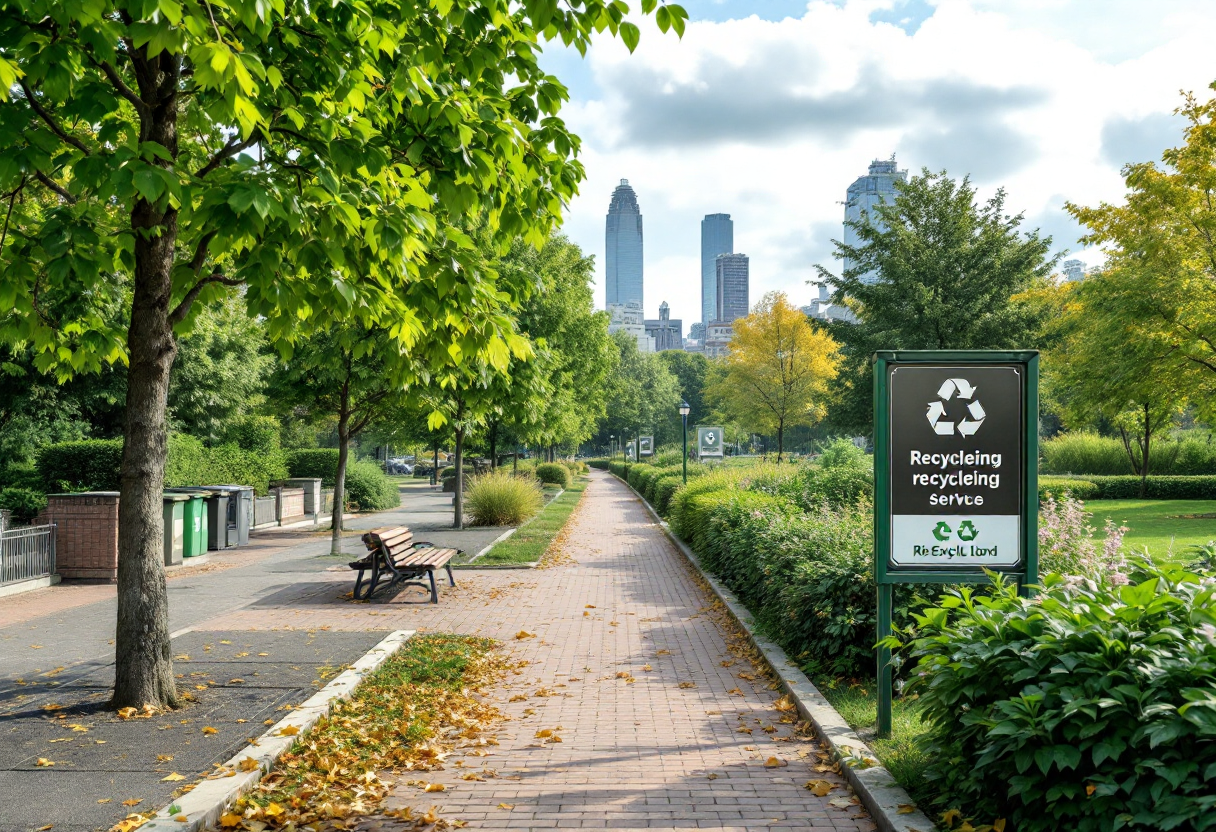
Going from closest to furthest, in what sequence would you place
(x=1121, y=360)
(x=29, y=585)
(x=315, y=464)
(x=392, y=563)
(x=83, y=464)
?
(x=392, y=563) → (x=29, y=585) → (x=83, y=464) → (x=1121, y=360) → (x=315, y=464)

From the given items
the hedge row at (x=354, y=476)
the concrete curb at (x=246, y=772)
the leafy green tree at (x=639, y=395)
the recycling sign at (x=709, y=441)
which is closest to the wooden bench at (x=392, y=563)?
the concrete curb at (x=246, y=772)

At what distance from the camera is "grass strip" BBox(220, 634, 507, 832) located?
15.1 ft

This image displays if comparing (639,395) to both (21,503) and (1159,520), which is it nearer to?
(1159,520)

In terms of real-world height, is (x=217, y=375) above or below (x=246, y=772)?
above

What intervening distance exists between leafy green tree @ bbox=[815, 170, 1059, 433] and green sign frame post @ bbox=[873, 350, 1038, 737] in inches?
945

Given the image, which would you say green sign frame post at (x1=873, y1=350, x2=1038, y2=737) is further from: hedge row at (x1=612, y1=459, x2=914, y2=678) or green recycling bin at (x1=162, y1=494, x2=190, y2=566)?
green recycling bin at (x1=162, y1=494, x2=190, y2=566)

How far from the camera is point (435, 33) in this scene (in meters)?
5.94

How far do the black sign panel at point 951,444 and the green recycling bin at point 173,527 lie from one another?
13.0 meters

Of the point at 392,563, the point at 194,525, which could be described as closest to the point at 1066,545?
the point at 392,563

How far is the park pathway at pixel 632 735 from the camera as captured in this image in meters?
4.70

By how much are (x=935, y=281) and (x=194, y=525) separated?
2371cm

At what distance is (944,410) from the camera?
5746mm

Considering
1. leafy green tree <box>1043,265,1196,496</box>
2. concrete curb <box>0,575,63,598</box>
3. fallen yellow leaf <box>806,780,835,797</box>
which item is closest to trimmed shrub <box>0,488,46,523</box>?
concrete curb <box>0,575,63,598</box>

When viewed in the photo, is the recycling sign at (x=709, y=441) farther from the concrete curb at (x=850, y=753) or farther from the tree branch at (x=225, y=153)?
the tree branch at (x=225, y=153)
